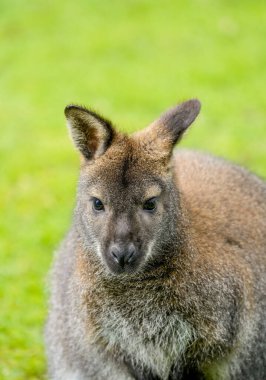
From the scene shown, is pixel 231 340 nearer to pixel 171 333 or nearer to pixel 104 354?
pixel 171 333

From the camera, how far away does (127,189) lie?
500 centimetres

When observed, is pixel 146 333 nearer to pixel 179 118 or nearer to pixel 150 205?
pixel 150 205

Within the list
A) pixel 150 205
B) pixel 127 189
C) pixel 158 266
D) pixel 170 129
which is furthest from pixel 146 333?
pixel 170 129

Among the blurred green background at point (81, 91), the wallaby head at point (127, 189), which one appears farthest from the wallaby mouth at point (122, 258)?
the blurred green background at point (81, 91)

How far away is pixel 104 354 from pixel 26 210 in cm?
443

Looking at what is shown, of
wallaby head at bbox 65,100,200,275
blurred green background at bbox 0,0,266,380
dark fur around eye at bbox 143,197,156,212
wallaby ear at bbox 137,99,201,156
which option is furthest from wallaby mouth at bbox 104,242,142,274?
blurred green background at bbox 0,0,266,380

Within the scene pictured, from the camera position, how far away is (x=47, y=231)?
9242 millimetres

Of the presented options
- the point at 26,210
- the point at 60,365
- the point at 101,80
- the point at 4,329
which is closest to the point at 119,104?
the point at 101,80

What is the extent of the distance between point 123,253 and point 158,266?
16.9 inches

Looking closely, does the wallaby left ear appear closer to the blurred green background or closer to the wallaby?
A: the wallaby

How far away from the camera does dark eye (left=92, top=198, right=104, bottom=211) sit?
5109 millimetres

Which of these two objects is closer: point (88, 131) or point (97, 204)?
point (97, 204)

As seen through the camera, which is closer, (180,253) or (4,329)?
(180,253)

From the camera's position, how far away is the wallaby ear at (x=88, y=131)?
5.16m
